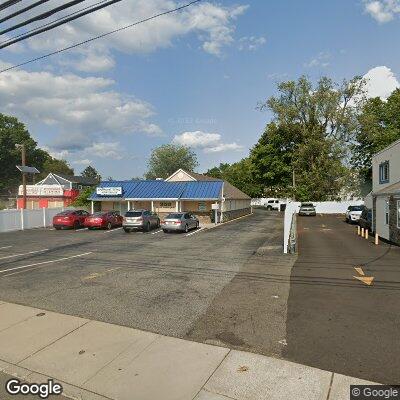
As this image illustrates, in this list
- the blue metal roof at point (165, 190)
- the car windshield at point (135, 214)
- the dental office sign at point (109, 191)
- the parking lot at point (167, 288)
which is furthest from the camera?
the dental office sign at point (109, 191)

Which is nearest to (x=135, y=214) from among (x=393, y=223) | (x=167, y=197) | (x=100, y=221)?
(x=100, y=221)

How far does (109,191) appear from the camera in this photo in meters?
35.4

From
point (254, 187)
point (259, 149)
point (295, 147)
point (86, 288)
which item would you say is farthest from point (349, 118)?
point (86, 288)

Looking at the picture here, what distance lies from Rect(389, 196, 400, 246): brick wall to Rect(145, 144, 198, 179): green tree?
7392cm

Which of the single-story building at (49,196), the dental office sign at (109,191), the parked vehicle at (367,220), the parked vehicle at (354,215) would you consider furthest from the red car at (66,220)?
the parked vehicle at (354,215)

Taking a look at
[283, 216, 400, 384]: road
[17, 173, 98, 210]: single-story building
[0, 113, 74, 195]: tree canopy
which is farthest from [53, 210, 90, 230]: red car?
[0, 113, 74, 195]: tree canopy

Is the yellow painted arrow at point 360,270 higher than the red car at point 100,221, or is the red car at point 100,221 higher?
the red car at point 100,221

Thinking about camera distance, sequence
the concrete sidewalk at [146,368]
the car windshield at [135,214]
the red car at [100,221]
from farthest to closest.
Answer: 1. the red car at [100,221]
2. the car windshield at [135,214]
3. the concrete sidewalk at [146,368]

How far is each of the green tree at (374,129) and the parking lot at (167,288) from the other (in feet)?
124

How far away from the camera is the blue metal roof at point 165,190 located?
1299 inches

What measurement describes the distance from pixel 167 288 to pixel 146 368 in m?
4.22

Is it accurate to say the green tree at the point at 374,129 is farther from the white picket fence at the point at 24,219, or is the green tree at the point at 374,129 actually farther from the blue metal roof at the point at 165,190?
the white picket fence at the point at 24,219

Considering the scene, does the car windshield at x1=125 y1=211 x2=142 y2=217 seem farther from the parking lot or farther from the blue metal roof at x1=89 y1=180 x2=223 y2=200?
the parking lot

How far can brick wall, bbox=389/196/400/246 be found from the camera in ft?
58.8
